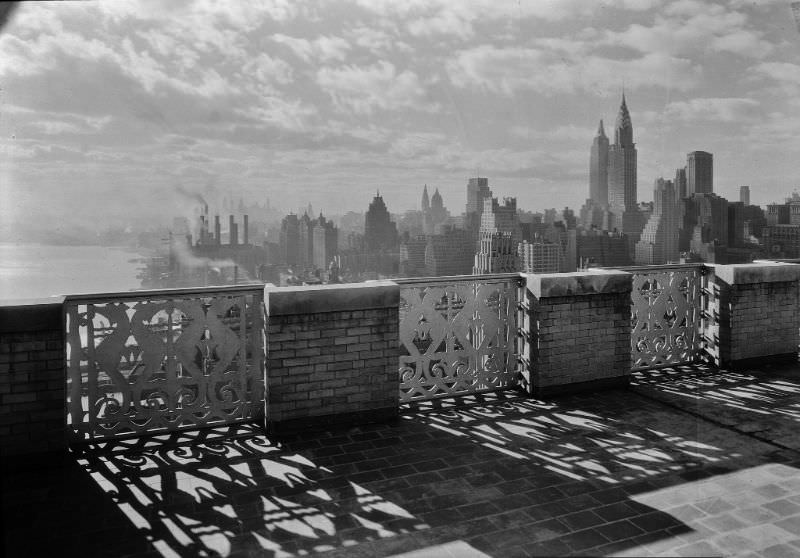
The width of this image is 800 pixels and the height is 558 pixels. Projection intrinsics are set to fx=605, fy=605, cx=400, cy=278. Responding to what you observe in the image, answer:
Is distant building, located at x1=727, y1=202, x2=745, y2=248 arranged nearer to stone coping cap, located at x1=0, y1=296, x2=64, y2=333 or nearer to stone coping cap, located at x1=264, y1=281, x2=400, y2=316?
stone coping cap, located at x1=264, y1=281, x2=400, y2=316

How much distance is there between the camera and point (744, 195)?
40.0 feet

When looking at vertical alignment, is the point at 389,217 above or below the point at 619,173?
below

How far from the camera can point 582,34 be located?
13.0 metres

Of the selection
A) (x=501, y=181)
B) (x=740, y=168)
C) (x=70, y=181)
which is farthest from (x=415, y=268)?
(x=740, y=168)

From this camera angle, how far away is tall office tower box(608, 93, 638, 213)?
13.2m

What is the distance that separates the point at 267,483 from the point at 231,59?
1166 cm

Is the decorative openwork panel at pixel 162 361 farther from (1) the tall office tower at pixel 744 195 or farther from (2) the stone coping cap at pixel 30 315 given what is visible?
(1) the tall office tower at pixel 744 195

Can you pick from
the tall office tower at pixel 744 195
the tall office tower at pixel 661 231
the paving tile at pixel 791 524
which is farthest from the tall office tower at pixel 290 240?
the tall office tower at pixel 744 195

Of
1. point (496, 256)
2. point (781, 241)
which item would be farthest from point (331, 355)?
point (781, 241)

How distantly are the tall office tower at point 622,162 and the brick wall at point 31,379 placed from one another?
11155 millimetres

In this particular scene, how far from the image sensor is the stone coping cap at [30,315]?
421 cm

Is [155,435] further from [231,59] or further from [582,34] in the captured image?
[582,34]

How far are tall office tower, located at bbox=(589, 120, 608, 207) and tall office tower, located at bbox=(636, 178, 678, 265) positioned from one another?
4.05ft

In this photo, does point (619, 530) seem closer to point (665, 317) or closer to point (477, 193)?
point (665, 317)
